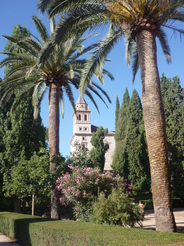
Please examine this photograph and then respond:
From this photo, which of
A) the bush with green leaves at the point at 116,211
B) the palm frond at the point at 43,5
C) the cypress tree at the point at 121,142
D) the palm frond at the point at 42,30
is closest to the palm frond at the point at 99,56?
the palm frond at the point at 43,5

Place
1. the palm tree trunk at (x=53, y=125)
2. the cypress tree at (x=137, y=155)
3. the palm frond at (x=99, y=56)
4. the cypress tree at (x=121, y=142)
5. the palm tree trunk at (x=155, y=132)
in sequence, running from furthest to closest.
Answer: the cypress tree at (x=121, y=142) → the cypress tree at (x=137, y=155) → the palm tree trunk at (x=53, y=125) → the palm frond at (x=99, y=56) → the palm tree trunk at (x=155, y=132)

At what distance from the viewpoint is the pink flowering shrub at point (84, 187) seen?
36.8 ft

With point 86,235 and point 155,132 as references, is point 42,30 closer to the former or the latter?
point 155,132

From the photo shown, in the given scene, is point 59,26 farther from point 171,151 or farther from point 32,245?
point 171,151

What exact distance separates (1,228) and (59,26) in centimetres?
977

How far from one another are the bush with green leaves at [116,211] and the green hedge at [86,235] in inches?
85.5

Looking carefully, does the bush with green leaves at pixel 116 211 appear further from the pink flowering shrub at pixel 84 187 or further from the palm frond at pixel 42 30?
the palm frond at pixel 42 30

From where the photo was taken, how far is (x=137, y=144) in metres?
36.9

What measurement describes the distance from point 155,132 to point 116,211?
324cm

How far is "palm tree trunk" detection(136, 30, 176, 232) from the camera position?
7266mm

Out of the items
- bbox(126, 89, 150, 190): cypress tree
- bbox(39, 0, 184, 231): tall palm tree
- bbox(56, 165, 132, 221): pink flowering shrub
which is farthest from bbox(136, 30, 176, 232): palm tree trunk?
bbox(126, 89, 150, 190): cypress tree

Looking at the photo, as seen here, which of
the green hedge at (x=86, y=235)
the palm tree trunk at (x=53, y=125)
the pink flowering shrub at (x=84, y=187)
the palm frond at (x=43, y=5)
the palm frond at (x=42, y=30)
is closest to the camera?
the green hedge at (x=86, y=235)

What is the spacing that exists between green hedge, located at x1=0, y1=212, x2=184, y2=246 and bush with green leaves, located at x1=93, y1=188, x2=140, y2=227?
2.17 metres

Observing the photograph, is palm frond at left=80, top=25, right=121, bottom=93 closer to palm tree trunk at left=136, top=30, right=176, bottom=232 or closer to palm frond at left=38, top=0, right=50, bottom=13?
palm tree trunk at left=136, top=30, right=176, bottom=232
